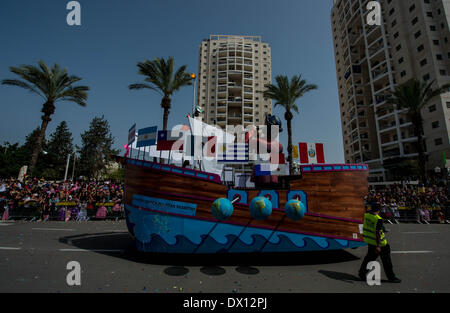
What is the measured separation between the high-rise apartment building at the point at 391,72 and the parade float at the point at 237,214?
31.3 m

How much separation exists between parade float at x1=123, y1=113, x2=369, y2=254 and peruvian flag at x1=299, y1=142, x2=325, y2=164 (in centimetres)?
71

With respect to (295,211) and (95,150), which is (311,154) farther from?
(95,150)

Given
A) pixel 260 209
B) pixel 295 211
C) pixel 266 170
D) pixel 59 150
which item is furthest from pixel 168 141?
pixel 59 150

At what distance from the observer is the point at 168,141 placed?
20.1ft

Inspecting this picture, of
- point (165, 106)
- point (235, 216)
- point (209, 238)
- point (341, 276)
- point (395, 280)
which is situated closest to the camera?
point (395, 280)

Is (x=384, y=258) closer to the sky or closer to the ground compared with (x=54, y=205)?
closer to the ground

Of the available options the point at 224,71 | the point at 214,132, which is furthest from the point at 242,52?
the point at 214,132

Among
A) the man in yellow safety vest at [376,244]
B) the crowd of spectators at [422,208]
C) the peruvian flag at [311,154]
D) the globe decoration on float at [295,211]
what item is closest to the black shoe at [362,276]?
the man in yellow safety vest at [376,244]

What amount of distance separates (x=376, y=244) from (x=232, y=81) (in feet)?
198

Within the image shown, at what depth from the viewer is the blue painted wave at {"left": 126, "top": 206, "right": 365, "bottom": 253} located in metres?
4.67

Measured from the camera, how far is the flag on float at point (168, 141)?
241 inches

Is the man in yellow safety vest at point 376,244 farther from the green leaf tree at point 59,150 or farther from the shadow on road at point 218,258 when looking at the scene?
the green leaf tree at point 59,150

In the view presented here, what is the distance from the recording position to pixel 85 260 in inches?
188

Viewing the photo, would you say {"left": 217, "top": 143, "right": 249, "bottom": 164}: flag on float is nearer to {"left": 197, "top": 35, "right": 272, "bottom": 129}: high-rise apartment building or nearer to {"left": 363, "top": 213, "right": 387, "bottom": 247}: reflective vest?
{"left": 363, "top": 213, "right": 387, "bottom": 247}: reflective vest
